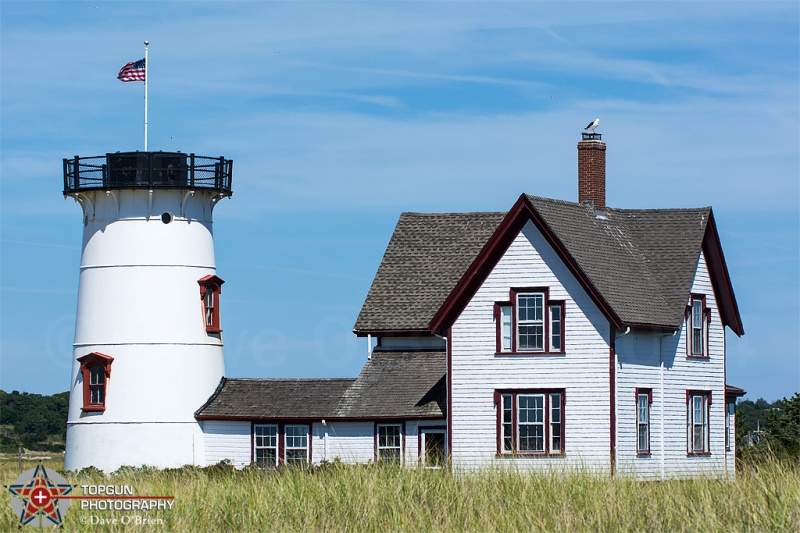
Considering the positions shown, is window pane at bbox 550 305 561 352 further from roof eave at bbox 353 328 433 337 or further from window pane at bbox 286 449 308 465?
window pane at bbox 286 449 308 465

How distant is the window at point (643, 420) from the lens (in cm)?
3775

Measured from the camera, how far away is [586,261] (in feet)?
124

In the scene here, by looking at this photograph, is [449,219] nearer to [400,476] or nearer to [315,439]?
[315,439]

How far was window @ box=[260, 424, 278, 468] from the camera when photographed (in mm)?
42438

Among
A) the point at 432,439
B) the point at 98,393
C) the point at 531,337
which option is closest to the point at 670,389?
the point at 531,337

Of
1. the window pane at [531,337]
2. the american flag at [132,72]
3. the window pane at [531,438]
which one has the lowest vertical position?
the window pane at [531,438]

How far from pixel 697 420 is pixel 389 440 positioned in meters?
8.16

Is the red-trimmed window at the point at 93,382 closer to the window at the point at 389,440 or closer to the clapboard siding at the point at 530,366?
the window at the point at 389,440

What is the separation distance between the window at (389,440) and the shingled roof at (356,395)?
0.49 meters

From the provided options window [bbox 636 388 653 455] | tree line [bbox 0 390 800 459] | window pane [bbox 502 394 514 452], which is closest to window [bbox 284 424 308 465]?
window pane [bbox 502 394 514 452]

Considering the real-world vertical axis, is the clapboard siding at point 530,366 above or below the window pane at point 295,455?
above

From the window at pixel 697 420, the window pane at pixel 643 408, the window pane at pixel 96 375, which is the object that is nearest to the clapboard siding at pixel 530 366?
the window pane at pixel 643 408

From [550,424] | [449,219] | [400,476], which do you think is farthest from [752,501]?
[449,219]

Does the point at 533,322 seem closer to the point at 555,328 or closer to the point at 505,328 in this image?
the point at 555,328
